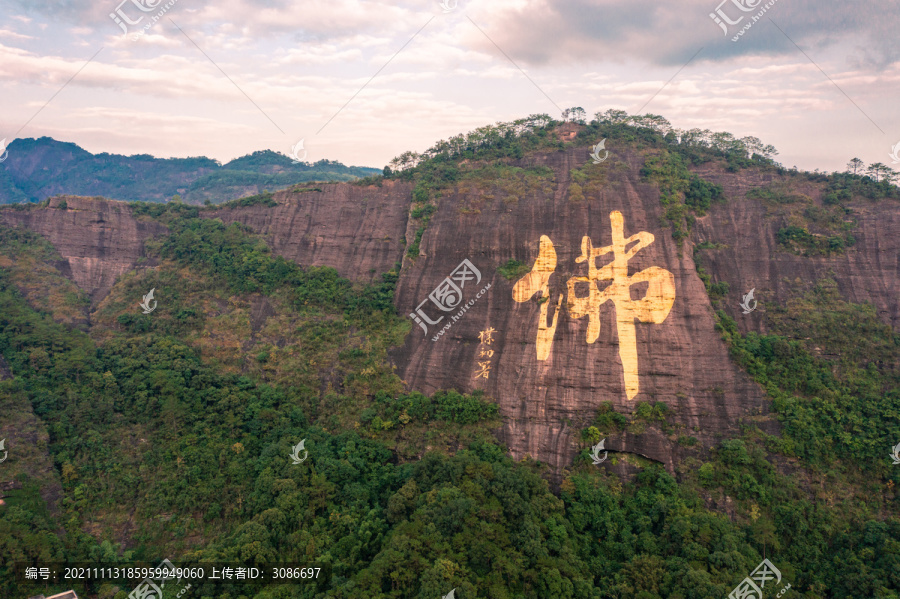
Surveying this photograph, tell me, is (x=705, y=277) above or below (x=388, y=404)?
above

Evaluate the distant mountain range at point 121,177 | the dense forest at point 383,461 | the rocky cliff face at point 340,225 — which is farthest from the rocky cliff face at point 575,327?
the distant mountain range at point 121,177

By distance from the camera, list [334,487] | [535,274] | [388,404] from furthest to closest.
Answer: [535,274] → [388,404] → [334,487]

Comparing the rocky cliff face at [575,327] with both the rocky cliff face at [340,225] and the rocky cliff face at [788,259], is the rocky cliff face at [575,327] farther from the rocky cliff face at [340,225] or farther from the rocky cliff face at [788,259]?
the rocky cliff face at [340,225]

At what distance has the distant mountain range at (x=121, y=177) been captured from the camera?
7112 cm

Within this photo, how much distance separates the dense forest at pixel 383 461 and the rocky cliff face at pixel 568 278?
852 mm

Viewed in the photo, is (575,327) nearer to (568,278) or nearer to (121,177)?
(568,278)

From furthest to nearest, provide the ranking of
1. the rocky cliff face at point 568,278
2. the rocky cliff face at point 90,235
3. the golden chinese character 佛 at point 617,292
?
1. the rocky cliff face at point 90,235
2. the golden chinese character 佛 at point 617,292
3. the rocky cliff face at point 568,278

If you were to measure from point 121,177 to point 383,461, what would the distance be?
80.7 m

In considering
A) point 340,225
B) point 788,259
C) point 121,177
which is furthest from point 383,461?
point 121,177

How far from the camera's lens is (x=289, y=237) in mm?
31578

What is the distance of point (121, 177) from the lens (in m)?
78.6

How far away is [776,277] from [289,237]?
1111 inches

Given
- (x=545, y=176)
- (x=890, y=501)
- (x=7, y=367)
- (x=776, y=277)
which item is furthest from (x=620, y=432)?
(x=7, y=367)

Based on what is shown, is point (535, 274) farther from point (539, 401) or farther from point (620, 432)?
point (620, 432)
